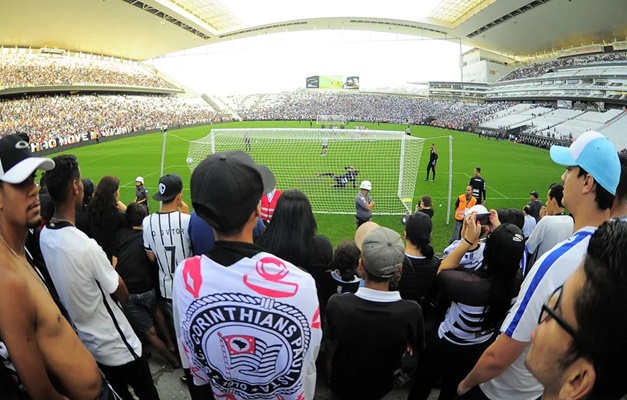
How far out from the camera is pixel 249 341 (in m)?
1.54

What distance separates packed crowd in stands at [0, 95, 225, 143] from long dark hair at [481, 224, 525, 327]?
33466 mm

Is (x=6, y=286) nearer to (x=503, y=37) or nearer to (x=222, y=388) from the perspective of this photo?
(x=222, y=388)

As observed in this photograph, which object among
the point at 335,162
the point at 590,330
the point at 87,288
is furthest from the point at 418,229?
the point at 335,162

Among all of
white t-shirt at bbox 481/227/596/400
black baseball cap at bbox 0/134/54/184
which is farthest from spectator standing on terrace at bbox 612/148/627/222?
black baseball cap at bbox 0/134/54/184

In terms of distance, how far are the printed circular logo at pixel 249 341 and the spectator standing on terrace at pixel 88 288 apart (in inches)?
45.5

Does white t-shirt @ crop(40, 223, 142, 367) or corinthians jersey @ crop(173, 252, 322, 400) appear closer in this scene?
corinthians jersey @ crop(173, 252, 322, 400)

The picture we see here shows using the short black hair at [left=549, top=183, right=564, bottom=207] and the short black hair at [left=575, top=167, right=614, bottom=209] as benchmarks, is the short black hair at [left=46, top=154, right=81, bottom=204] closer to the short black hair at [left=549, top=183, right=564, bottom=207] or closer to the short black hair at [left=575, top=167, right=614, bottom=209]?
the short black hair at [left=575, top=167, right=614, bottom=209]

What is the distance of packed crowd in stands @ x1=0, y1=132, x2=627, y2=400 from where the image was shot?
1157 millimetres

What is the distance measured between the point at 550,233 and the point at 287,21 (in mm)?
70107

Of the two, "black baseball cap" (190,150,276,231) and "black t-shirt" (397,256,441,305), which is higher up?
"black baseball cap" (190,150,276,231)

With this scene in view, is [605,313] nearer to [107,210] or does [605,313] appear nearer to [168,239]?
[168,239]

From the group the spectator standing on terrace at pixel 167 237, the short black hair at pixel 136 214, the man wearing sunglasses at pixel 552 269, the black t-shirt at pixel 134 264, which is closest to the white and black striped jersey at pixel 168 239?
the spectator standing on terrace at pixel 167 237

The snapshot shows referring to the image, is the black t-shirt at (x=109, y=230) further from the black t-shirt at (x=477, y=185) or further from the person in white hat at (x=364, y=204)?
the black t-shirt at (x=477, y=185)

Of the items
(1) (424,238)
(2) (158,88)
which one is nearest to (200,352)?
(1) (424,238)
